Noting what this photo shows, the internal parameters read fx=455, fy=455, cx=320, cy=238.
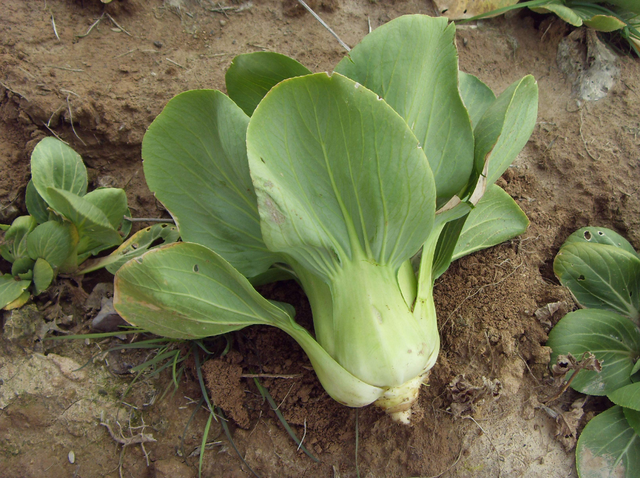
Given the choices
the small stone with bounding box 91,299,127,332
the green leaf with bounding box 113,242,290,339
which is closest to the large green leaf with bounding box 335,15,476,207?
the green leaf with bounding box 113,242,290,339

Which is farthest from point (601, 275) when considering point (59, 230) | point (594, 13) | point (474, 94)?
point (59, 230)

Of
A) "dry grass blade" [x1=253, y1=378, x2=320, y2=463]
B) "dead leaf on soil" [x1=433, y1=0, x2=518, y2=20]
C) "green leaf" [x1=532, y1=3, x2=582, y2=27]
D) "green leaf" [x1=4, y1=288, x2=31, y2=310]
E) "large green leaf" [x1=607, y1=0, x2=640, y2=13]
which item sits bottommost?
"dry grass blade" [x1=253, y1=378, x2=320, y2=463]

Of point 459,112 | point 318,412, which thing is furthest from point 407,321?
point 459,112

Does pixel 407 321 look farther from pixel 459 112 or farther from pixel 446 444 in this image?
pixel 459 112

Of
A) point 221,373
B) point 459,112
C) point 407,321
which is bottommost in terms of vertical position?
point 221,373

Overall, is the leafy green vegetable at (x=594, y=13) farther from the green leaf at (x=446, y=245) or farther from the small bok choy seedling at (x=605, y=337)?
the green leaf at (x=446, y=245)

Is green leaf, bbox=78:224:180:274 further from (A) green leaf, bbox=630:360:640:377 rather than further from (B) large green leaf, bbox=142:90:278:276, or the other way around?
Answer: (A) green leaf, bbox=630:360:640:377
